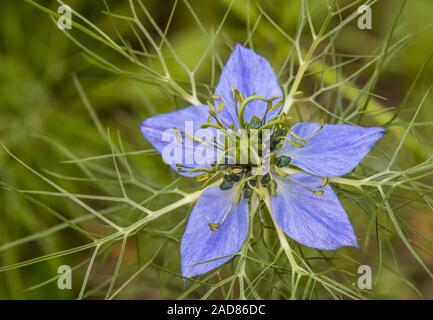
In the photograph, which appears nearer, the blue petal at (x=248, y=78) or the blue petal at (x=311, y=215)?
the blue petal at (x=311, y=215)

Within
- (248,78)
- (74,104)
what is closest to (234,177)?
(248,78)

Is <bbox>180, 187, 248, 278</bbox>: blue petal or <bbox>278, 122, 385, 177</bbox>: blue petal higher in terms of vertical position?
<bbox>278, 122, 385, 177</bbox>: blue petal

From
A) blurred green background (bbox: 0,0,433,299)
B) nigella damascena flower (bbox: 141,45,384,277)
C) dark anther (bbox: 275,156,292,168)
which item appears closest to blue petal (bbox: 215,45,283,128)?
nigella damascena flower (bbox: 141,45,384,277)

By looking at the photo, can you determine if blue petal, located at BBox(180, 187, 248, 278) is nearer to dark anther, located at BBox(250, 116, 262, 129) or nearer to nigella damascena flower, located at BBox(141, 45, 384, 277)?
nigella damascena flower, located at BBox(141, 45, 384, 277)

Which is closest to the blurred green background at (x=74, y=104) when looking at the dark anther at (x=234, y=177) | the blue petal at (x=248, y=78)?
the blue petal at (x=248, y=78)

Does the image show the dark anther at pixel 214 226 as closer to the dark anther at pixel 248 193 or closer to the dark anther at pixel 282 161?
the dark anther at pixel 248 193

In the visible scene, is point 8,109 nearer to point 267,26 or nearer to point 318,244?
point 267,26

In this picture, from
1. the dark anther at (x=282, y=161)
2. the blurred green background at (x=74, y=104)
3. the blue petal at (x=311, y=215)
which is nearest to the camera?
the blue petal at (x=311, y=215)
